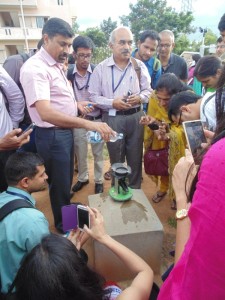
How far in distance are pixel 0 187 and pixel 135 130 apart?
5.75 feet

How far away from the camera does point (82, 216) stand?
5.32ft

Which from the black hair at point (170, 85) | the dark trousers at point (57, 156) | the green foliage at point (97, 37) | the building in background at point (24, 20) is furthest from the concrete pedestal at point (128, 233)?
the green foliage at point (97, 37)

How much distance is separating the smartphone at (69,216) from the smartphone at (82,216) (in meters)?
0.05

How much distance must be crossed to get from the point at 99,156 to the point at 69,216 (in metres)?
2.08

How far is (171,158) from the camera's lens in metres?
2.70

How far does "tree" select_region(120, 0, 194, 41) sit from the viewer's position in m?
24.6

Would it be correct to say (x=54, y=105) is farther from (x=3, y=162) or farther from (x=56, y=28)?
(x=3, y=162)

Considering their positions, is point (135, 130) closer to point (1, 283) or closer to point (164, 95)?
point (164, 95)

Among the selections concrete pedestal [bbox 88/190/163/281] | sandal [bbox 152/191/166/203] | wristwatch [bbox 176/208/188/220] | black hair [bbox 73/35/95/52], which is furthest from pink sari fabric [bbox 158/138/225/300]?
black hair [bbox 73/35/95/52]

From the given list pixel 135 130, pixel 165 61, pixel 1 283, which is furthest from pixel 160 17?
pixel 1 283

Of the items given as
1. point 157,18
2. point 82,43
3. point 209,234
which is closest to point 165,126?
point 82,43

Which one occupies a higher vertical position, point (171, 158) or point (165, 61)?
point (165, 61)

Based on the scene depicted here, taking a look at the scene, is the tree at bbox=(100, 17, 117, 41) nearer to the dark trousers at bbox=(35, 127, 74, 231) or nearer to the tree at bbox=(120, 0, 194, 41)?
the tree at bbox=(120, 0, 194, 41)

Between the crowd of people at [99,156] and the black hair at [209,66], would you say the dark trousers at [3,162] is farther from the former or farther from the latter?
the black hair at [209,66]
